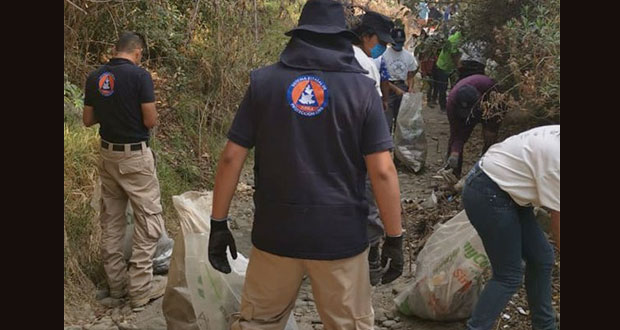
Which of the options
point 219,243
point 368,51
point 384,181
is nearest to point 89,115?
point 219,243

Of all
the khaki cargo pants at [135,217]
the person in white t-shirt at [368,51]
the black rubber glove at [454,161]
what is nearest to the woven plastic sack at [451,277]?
the person in white t-shirt at [368,51]

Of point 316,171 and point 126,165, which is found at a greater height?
point 316,171

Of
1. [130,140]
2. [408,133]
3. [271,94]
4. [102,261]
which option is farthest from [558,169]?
[408,133]

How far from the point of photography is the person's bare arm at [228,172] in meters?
2.41

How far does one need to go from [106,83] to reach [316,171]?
190 centimetres

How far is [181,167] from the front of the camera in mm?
5715

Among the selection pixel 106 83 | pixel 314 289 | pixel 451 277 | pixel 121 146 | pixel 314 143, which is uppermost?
pixel 106 83

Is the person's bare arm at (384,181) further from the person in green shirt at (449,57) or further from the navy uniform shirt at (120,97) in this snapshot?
the person in green shirt at (449,57)

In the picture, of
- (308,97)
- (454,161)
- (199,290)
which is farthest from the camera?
(454,161)

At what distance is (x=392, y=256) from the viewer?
2.50m

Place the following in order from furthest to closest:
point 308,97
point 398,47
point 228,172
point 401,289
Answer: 1. point 398,47
2. point 401,289
3. point 228,172
4. point 308,97

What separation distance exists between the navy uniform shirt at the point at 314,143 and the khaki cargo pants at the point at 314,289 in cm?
7

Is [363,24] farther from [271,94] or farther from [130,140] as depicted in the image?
[271,94]

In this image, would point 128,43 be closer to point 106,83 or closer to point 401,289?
point 106,83
